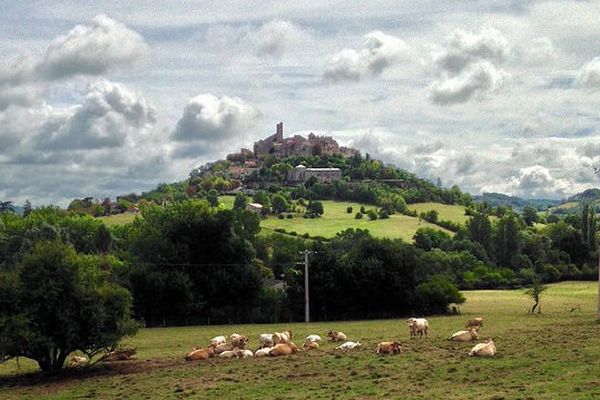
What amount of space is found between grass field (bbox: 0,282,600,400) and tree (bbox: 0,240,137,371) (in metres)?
1.40

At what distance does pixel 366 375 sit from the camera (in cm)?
2700

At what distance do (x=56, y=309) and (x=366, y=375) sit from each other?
1552cm

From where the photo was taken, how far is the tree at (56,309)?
108 feet

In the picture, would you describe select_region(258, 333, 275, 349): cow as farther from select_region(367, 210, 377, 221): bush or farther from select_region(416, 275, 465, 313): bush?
select_region(367, 210, 377, 221): bush

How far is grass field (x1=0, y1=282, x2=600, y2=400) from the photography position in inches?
915

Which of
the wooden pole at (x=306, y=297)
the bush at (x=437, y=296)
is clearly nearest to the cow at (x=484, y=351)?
the wooden pole at (x=306, y=297)

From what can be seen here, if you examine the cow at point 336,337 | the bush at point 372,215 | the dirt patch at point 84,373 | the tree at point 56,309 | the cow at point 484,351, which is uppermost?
the bush at point 372,215

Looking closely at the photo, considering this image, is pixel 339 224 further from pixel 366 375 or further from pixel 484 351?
pixel 366 375

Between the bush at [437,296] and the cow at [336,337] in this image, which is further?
the bush at [437,296]

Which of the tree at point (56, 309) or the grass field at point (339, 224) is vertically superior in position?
the grass field at point (339, 224)

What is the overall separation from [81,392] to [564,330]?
24815 millimetres

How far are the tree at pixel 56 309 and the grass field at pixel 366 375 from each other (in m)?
1.40

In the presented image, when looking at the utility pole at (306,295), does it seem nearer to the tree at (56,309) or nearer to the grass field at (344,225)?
the tree at (56,309)

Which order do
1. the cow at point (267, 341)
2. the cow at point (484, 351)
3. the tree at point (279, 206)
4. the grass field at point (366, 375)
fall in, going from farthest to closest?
the tree at point (279, 206) < the cow at point (267, 341) < the cow at point (484, 351) < the grass field at point (366, 375)
